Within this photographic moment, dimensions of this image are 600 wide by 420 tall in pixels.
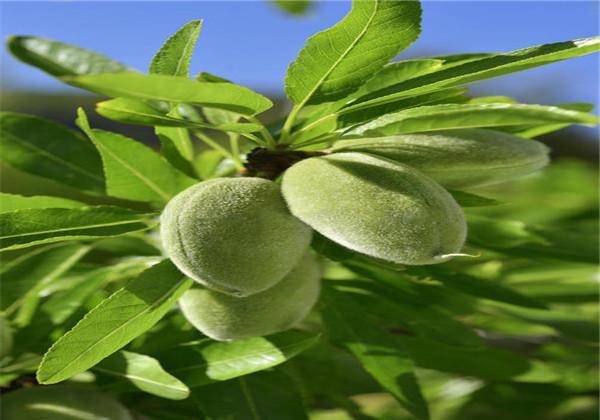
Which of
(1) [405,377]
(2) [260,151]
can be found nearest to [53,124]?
(2) [260,151]

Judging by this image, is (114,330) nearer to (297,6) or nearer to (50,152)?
(50,152)

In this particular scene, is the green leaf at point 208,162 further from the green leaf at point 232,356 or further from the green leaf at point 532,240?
the green leaf at point 532,240

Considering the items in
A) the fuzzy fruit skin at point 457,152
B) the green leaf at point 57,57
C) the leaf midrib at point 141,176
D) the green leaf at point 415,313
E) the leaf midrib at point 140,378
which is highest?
the green leaf at point 57,57

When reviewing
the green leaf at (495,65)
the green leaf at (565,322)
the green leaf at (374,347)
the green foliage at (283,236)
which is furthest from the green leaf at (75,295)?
the green leaf at (565,322)

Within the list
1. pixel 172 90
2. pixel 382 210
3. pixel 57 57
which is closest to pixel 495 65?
pixel 382 210

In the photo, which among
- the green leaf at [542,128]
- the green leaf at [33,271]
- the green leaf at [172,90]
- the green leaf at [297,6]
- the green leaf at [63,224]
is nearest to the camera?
the green leaf at [172,90]

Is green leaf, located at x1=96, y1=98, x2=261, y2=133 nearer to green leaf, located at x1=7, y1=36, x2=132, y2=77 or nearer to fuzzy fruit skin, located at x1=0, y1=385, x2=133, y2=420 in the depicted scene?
green leaf, located at x1=7, y1=36, x2=132, y2=77

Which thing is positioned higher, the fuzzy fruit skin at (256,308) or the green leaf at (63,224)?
the green leaf at (63,224)
